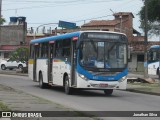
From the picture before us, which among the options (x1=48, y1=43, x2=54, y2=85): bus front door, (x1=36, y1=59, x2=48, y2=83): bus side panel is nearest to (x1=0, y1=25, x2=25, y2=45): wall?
(x1=36, y1=59, x2=48, y2=83): bus side panel

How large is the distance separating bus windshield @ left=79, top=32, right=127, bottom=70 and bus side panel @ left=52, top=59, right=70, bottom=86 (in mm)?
1622

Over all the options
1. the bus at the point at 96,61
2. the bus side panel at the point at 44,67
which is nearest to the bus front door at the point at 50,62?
the bus side panel at the point at 44,67

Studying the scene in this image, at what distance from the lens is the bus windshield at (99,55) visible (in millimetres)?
21984

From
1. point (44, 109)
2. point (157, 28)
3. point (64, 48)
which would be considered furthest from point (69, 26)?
point (44, 109)

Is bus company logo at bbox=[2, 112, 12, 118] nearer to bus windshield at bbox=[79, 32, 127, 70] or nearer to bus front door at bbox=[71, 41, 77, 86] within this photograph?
bus windshield at bbox=[79, 32, 127, 70]

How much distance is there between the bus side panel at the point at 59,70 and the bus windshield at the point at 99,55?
1.62m

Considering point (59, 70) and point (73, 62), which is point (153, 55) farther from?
point (73, 62)

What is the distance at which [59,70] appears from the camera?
24734 millimetres

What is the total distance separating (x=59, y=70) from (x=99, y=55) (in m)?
3.43

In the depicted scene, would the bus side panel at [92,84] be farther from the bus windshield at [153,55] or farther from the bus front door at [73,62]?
the bus windshield at [153,55]

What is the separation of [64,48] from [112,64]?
10.5 feet

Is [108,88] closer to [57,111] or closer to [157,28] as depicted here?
[57,111]

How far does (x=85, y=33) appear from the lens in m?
22.2

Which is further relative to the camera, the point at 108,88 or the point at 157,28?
the point at 157,28
